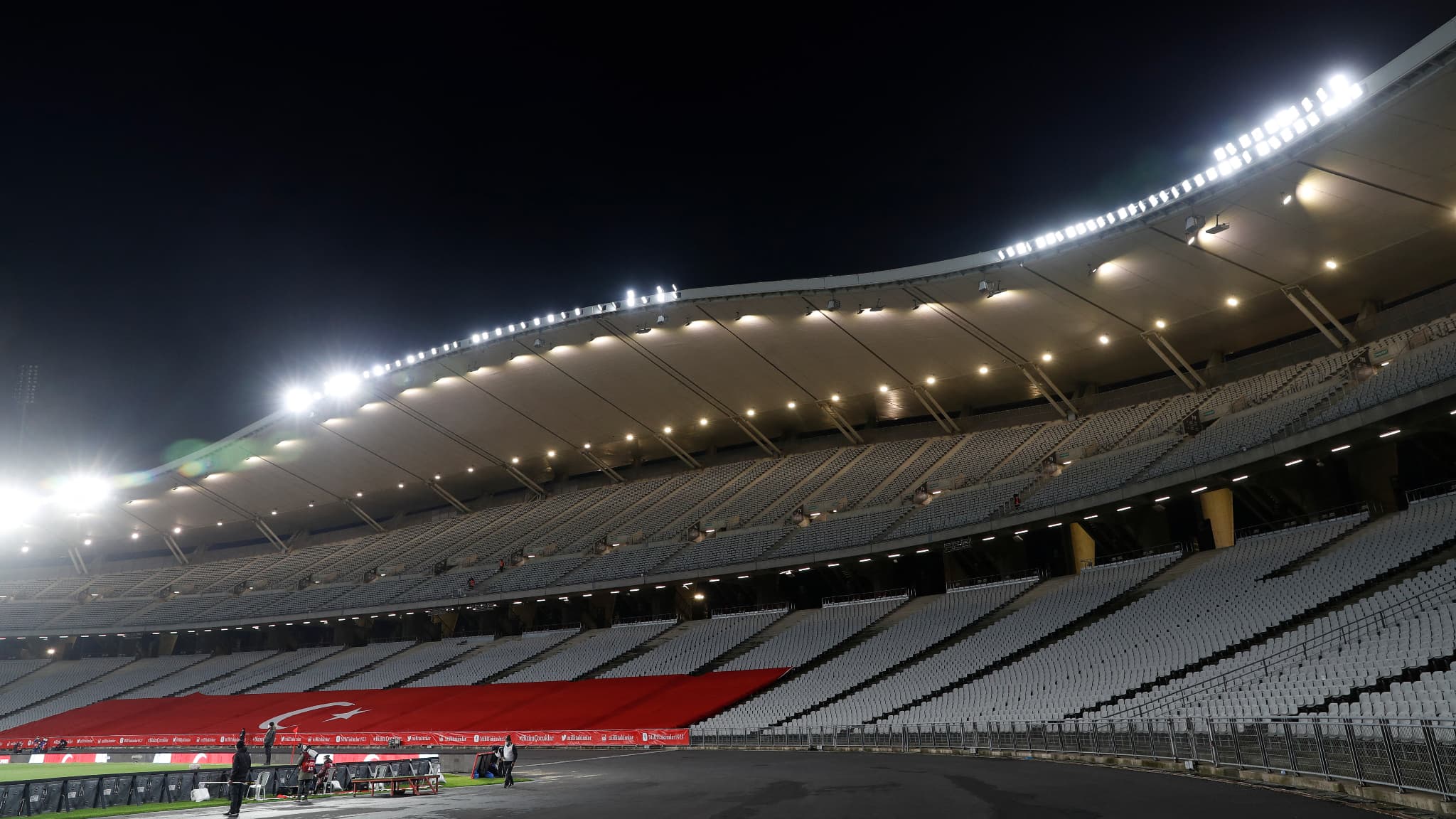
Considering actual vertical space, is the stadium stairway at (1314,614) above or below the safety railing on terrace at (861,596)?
below

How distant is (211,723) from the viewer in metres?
39.5

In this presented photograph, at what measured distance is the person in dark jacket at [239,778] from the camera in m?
12.9

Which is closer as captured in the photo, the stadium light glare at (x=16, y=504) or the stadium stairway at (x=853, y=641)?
the stadium stairway at (x=853, y=641)

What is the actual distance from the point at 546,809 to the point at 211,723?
35101 mm

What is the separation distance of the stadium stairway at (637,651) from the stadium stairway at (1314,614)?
22.6 m

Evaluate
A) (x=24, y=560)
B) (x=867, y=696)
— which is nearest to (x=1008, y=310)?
Answer: (x=867, y=696)

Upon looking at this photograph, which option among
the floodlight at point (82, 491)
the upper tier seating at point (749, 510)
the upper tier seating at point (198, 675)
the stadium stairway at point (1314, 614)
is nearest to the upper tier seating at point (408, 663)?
the upper tier seating at point (749, 510)

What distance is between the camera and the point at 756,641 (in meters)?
36.5

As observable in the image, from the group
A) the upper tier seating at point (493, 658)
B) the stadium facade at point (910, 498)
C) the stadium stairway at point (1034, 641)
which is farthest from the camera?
the upper tier seating at point (493, 658)

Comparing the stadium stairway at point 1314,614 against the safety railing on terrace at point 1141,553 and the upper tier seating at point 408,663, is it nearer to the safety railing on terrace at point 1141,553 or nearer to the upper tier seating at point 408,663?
the safety railing on terrace at point 1141,553

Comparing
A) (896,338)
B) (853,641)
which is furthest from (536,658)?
(896,338)

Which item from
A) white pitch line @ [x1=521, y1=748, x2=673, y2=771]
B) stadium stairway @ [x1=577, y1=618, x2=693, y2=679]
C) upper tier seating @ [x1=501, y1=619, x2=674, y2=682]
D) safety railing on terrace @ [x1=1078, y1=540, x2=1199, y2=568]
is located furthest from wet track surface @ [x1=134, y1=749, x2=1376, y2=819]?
upper tier seating @ [x1=501, y1=619, x2=674, y2=682]

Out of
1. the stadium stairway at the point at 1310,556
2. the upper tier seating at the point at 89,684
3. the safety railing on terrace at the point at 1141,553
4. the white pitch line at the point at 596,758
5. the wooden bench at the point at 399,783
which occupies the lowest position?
the white pitch line at the point at 596,758

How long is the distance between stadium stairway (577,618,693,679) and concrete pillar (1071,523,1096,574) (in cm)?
1771
